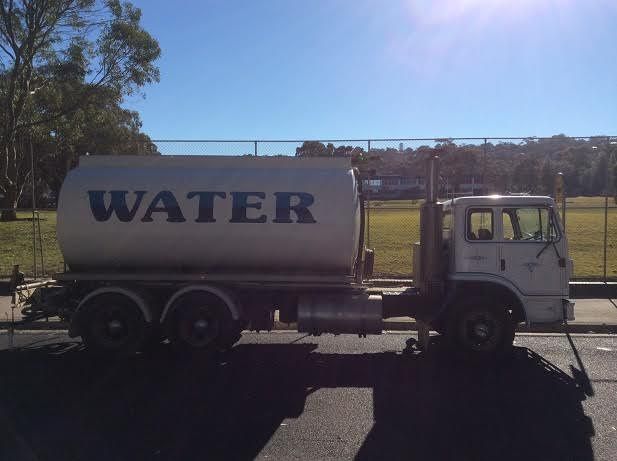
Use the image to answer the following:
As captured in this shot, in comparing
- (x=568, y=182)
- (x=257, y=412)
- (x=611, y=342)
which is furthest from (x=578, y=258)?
(x=257, y=412)

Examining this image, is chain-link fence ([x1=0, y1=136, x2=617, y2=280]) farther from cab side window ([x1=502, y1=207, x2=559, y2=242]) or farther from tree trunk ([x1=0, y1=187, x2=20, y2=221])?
tree trunk ([x1=0, y1=187, x2=20, y2=221])

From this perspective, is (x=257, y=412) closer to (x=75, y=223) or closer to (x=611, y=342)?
(x=75, y=223)

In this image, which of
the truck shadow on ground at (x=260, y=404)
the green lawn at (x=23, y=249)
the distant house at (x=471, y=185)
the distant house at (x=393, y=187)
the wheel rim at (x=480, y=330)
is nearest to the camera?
the truck shadow on ground at (x=260, y=404)

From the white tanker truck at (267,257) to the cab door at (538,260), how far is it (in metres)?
0.01

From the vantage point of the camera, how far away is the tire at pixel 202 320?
7668 mm

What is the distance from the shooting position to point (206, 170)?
26.0 feet

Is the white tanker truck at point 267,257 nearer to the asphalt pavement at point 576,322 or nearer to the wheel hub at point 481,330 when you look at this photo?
the wheel hub at point 481,330

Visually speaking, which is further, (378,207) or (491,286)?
(378,207)

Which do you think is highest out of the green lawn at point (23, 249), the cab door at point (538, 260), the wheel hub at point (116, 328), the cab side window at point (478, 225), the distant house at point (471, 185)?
the distant house at point (471, 185)

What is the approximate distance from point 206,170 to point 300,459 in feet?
15.0

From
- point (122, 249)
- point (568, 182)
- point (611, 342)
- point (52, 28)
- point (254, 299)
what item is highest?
point (52, 28)

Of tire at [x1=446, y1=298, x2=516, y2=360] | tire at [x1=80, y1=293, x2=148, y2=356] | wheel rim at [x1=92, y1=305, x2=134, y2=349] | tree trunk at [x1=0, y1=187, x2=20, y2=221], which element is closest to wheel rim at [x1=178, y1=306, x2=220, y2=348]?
tire at [x1=80, y1=293, x2=148, y2=356]

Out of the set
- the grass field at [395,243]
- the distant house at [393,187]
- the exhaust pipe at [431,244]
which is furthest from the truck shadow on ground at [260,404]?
the grass field at [395,243]

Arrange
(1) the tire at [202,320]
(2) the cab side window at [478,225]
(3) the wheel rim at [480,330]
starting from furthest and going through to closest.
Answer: (1) the tire at [202,320] < (2) the cab side window at [478,225] < (3) the wheel rim at [480,330]
